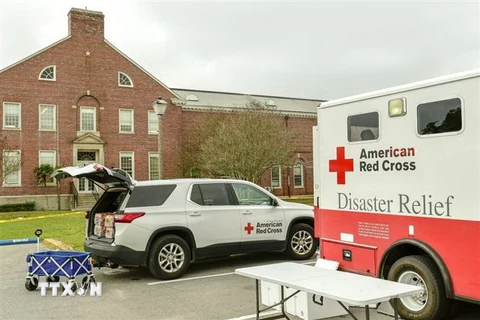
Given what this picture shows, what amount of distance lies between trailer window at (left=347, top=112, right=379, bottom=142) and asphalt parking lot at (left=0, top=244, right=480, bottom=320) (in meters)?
2.35

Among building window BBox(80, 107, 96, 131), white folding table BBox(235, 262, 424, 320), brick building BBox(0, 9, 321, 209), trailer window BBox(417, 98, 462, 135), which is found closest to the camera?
white folding table BBox(235, 262, 424, 320)

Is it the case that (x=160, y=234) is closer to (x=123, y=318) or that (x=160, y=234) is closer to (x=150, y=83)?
(x=123, y=318)

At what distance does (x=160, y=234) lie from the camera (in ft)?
27.8

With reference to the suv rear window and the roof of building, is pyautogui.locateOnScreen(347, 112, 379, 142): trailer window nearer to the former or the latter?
the suv rear window

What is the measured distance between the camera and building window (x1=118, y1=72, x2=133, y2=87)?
35884 mm

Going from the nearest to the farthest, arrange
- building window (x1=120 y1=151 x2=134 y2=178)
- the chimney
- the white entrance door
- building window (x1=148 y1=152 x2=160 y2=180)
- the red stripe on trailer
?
the red stripe on trailer < the white entrance door < the chimney < building window (x1=120 y1=151 x2=134 y2=178) < building window (x1=148 y1=152 x2=160 y2=180)

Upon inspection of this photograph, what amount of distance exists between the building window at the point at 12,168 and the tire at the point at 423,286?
94.7ft

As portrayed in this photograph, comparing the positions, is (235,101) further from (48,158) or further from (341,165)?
(341,165)

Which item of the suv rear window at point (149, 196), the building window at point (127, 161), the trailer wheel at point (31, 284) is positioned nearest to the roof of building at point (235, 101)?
the building window at point (127, 161)

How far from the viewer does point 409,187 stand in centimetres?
576

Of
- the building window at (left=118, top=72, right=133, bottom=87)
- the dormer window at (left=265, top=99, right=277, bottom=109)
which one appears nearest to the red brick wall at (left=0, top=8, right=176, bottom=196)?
the building window at (left=118, top=72, right=133, bottom=87)

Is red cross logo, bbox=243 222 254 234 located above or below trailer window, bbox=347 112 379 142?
below

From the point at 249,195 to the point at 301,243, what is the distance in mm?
1567

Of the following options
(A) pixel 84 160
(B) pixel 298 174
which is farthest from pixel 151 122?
(B) pixel 298 174
